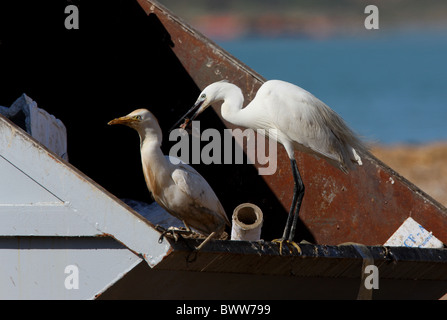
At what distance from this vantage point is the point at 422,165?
15.2 m

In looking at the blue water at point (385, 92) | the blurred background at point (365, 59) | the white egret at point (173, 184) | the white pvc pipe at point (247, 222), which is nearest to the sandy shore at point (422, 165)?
the blurred background at point (365, 59)

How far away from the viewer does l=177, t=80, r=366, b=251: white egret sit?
18.5ft

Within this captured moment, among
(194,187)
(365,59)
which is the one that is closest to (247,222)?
(194,187)

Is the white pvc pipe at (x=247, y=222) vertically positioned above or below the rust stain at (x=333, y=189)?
below

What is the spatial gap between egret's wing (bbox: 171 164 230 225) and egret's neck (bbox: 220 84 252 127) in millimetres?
414

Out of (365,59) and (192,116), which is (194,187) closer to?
(192,116)

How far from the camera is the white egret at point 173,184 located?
5512 millimetres

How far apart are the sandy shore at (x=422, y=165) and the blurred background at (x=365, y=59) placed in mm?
18

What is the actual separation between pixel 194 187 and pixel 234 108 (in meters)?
0.53

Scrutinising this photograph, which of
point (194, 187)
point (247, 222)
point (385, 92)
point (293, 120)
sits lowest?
point (247, 222)

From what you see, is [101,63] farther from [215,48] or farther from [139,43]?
[215,48]

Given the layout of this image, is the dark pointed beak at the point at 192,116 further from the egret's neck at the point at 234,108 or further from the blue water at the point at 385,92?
the blue water at the point at 385,92

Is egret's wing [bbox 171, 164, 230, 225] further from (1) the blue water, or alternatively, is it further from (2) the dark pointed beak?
(1) the blue water

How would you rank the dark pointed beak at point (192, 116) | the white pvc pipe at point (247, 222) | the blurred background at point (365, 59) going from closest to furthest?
the white pvc pipe at point (247, 222) → the dark pointed beak at point (192, 116) → the blurred background at point (365, 59)
